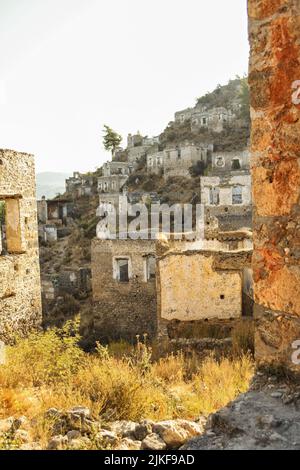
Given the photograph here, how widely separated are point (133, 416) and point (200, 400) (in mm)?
722

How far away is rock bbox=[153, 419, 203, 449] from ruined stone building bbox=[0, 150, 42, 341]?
8.09 m

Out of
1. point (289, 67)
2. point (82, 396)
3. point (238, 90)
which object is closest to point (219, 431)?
point (289, 67)

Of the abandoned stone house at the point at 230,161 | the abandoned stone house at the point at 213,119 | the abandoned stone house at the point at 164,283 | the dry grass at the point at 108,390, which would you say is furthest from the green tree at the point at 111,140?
the dry grass at the point at 108,390

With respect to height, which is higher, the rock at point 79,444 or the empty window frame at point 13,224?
the empty window frame at point 13,224

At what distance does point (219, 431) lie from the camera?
1.95m

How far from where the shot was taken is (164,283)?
415 inches

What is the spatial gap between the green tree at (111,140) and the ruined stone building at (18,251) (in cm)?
4837

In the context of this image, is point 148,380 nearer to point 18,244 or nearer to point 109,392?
point 109,392

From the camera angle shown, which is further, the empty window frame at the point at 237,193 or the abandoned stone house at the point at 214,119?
the abandoned stone house at the point at 214,119

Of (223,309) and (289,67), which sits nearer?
(289,67)

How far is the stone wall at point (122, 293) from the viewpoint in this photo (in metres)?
16.0

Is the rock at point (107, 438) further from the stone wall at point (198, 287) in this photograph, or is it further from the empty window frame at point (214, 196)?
the empty window frame at point (214, 196)

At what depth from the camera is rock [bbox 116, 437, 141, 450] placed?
8.64ft

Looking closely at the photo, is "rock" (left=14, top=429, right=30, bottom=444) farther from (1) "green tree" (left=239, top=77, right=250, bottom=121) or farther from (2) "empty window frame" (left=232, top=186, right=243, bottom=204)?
(1) "green tree" (left=239, top=77, right=250, bottom=121)
